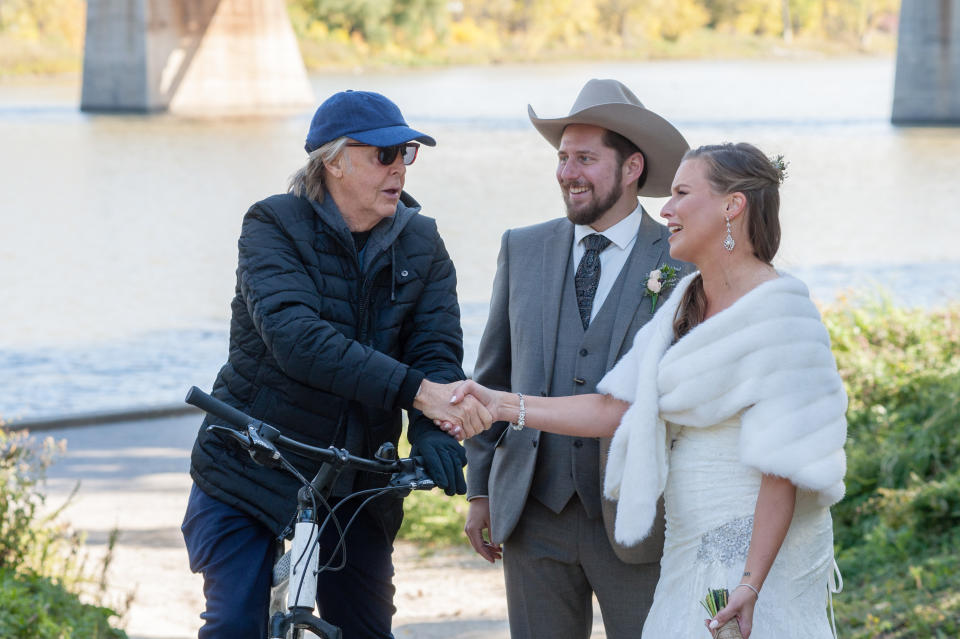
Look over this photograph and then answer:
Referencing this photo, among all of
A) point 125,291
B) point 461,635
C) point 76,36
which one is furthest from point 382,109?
point 76,36

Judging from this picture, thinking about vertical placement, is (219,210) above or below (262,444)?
below

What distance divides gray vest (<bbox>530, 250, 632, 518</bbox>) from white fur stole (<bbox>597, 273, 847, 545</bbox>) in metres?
0.54

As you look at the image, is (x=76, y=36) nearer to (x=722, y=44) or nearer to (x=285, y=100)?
(x=285, y=100)

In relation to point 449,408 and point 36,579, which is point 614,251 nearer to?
point 449,408

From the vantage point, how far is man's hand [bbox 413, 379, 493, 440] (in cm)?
324

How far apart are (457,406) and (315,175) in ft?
2.49

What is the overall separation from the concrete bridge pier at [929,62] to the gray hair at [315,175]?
38300 millimetres

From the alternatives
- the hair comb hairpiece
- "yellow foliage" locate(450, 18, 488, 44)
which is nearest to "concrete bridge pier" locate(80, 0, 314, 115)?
the hair comb hairpiece

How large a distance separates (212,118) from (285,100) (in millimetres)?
3872

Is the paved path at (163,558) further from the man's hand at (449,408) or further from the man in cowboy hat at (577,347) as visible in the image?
the man's hand at (449,408)

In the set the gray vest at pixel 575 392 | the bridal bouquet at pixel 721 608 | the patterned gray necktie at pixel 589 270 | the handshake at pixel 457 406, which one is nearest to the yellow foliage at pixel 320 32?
the patterned gray necktie at pixel 589 270

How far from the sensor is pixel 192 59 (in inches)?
1736

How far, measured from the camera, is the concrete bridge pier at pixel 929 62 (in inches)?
1507

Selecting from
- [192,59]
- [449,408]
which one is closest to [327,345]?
[449,408]
